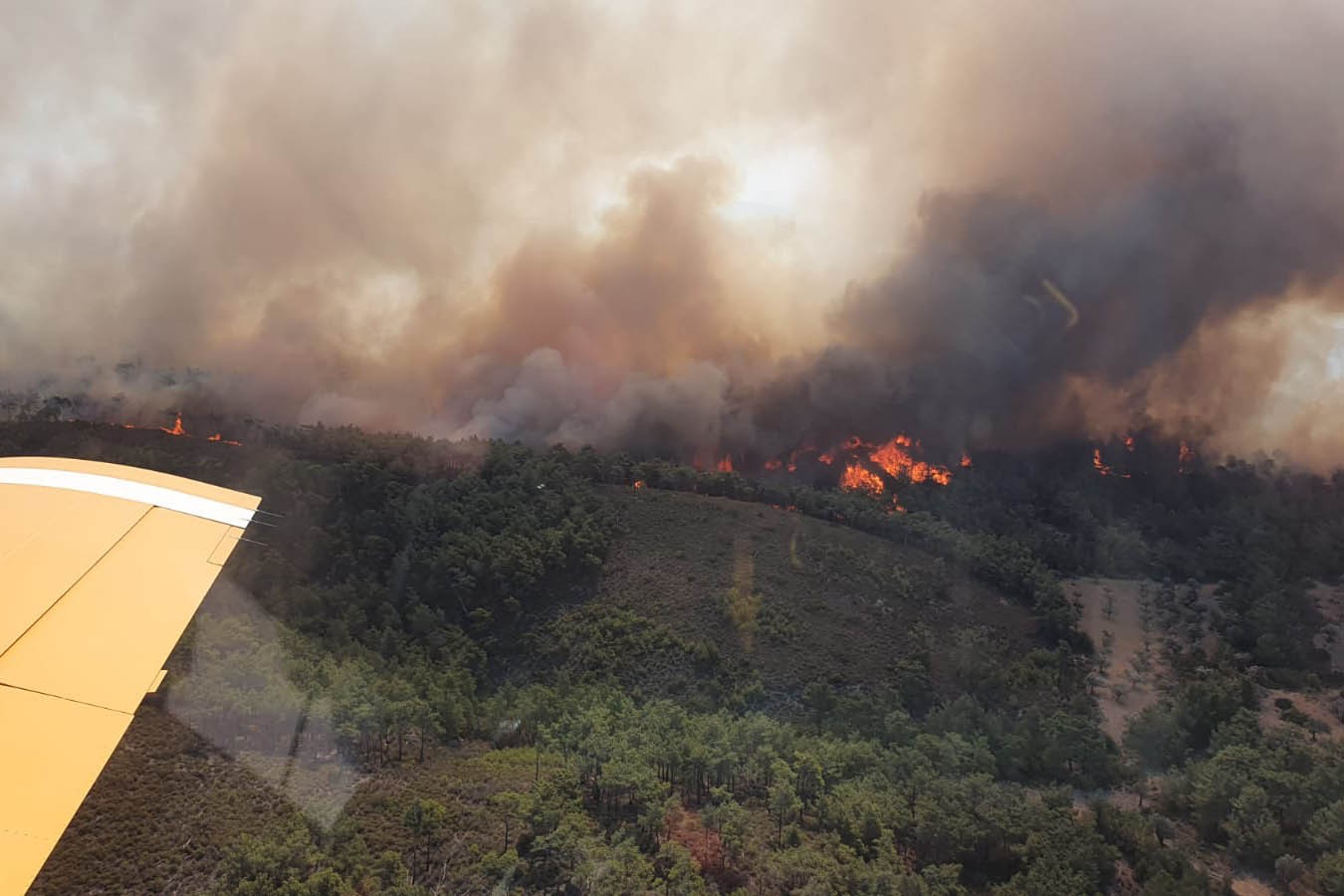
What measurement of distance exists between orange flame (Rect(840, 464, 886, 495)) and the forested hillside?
177 inches

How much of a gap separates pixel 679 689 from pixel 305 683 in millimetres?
21779

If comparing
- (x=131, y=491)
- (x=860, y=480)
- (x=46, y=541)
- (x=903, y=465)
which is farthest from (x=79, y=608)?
(x=903, y=465)

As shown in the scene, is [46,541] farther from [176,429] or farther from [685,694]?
[176,429]

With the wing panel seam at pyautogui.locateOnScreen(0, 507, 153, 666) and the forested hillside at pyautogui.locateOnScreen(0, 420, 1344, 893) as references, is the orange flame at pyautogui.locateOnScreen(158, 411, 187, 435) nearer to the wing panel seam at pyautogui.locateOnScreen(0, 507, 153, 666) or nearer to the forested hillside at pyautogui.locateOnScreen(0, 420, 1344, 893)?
the forested hillside at pyautogui.locateOnScreen(0, 420, 1344, 893)

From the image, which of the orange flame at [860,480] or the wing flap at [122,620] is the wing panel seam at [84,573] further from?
the orange flame at [860,480]

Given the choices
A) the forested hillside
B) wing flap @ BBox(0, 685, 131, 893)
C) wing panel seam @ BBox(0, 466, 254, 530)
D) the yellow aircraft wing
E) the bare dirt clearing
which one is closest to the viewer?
wing flap @ BBox(0, 685, 131, 893)

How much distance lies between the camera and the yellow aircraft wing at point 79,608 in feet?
16.2

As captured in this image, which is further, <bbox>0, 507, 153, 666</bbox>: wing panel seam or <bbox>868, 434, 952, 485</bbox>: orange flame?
<bbox>868, 434, 952, 485</bbox>: orange flame

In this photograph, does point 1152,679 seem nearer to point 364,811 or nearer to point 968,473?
point 968,473

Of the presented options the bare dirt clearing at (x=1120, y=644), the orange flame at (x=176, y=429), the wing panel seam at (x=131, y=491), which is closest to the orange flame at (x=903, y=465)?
the bare dirt clearing at (x=1120, y=644)

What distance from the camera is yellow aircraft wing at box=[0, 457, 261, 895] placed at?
16.2 feet

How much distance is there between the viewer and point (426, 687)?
4247 centimetres

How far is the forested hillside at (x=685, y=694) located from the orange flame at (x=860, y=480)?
4.50m

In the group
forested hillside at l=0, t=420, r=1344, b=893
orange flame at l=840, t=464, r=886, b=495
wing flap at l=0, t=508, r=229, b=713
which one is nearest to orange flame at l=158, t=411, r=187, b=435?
forested hillside at l=0, t=420, r=1344, b=893
